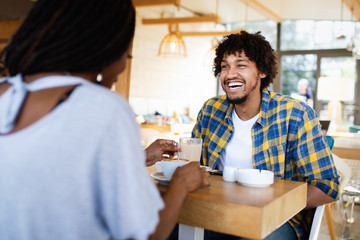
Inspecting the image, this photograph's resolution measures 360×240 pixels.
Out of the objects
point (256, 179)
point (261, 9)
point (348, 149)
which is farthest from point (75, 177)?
point (261, 9)

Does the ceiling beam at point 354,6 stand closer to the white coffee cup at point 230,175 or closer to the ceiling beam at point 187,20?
the ceiling beam at point 187,20

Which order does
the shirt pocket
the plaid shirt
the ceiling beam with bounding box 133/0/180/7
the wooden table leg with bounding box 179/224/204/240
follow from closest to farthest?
1. the wooden table leg with bounding box 179/224/204/240
2. the plaid shirt
3. the shirt pocket
4. the ceiling beam with bounding box 133/0/180/7

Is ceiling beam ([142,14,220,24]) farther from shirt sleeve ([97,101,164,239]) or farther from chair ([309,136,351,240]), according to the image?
shirt sleeve ([97,101,164,239])

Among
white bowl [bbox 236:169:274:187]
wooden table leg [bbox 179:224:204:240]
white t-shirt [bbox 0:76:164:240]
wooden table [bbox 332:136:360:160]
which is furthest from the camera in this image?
wooden table [bbox 332:136:360:160]

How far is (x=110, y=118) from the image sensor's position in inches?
29.2

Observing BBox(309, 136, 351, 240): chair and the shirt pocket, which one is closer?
BBox(309, 136, 351, 240): chair

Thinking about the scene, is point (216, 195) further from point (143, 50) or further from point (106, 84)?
point (143, 50)

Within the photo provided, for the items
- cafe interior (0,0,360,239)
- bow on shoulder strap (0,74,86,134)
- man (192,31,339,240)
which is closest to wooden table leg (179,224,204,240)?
man (192,31,339,240)

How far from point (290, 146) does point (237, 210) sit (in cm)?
84

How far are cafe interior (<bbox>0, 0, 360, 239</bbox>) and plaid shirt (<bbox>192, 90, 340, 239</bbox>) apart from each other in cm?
349

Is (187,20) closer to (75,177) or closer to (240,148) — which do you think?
(240,148)

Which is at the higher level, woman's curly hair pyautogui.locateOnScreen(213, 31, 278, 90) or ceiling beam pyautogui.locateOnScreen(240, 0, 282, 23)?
ceiling beam pyautogui.locateOnScreen(240, 0, 282, 23)

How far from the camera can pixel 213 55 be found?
23.0 ft

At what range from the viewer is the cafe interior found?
636cm
